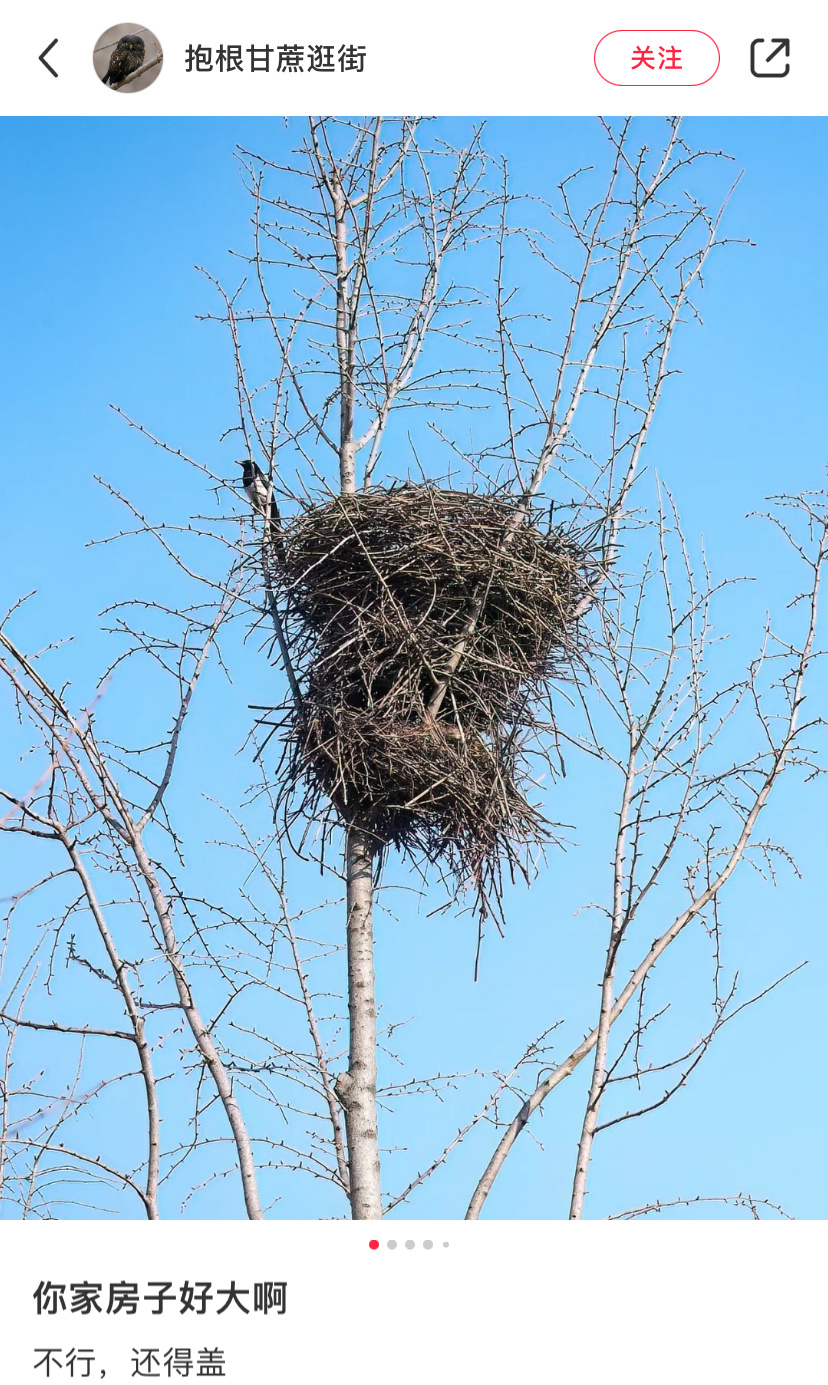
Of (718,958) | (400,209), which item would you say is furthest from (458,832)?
(400,209)

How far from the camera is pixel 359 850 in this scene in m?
4.48
